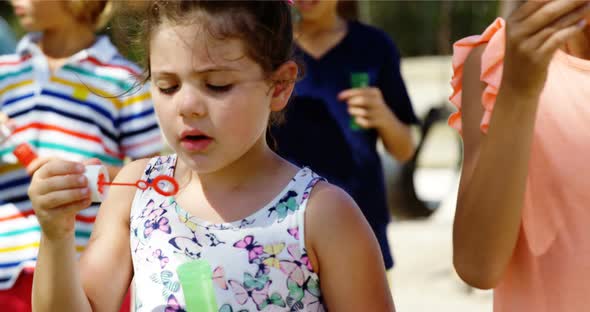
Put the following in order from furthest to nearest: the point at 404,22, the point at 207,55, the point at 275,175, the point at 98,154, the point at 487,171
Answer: the point at 404,22
the point at 98,154
the point at 275,175
the point at 207,55
the point at 487,171

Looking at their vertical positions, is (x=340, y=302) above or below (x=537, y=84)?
below

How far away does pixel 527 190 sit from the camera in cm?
185

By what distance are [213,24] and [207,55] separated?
0.07 meters

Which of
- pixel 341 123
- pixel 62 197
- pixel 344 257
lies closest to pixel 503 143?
pixel 344 257

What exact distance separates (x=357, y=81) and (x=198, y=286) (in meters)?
1.83

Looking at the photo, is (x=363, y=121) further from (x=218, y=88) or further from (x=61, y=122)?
(x=218, y=88)

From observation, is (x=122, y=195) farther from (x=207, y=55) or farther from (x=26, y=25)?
(x=26, y=25)

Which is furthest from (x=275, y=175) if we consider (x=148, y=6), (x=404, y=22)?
(x=404, y=22)

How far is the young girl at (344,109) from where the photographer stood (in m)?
3.46

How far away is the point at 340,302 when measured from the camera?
188 cm

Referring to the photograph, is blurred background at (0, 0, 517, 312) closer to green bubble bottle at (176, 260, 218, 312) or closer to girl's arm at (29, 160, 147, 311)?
→ girl's arm at (29, 160, 147, 311)

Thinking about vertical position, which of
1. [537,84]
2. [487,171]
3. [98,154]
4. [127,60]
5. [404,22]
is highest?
[537,84]

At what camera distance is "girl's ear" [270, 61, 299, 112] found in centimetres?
201

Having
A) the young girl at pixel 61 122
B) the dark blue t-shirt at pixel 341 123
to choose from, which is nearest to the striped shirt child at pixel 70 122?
the young girl at pixel 61 122
